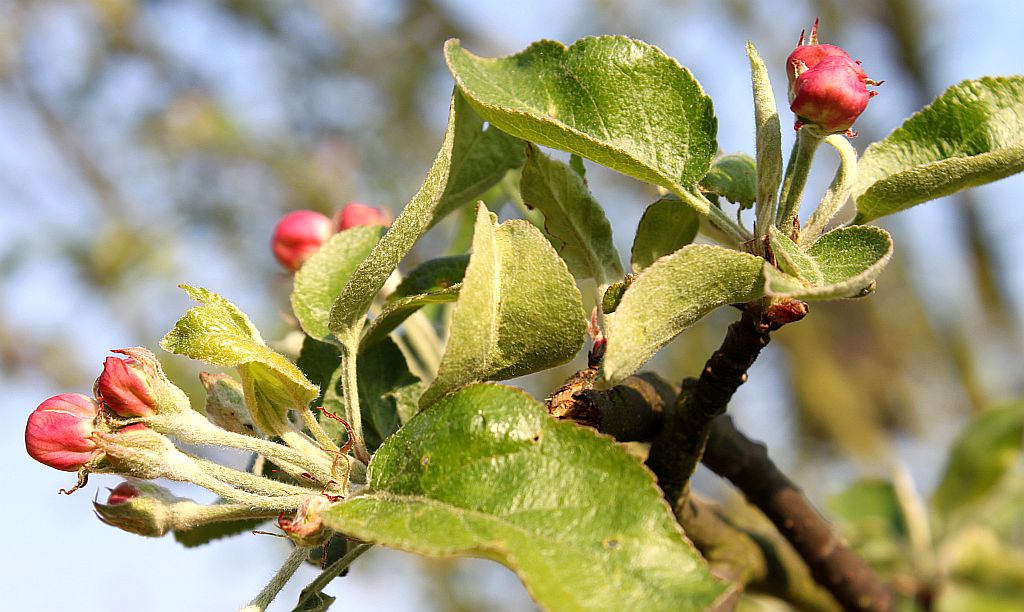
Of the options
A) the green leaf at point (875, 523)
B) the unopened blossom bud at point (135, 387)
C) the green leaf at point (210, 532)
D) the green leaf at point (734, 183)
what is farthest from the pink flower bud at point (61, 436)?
the green leaf at point (875, 523)

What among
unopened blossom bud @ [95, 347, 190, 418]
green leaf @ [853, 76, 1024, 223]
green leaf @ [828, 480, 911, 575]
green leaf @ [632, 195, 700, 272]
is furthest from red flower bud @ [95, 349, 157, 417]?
green leaf @ [828, 480, 911, 575]

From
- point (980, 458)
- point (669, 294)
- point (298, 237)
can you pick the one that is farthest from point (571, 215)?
point (980, 458)

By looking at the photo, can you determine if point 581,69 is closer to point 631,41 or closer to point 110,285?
point 631,41

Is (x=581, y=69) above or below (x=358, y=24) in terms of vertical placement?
below

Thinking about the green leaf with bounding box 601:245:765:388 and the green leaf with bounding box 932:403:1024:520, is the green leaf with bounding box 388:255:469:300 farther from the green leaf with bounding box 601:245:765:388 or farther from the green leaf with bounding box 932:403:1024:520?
the green leaf with bounding box 932:403:1024:520

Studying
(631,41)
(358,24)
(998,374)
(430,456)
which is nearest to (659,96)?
(631,41)

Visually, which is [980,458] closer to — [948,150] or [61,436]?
[948,150]
